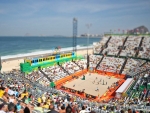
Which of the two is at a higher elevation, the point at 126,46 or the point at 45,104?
the point at 126,46

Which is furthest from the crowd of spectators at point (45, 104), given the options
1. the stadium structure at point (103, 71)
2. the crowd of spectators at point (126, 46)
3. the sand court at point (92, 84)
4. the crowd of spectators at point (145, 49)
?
→ the crowd of spectators at point (126, 46)

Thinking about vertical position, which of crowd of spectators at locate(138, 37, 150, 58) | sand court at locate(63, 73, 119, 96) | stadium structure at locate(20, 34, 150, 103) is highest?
crowd of spectators at locate(138, 37, 150, 58)

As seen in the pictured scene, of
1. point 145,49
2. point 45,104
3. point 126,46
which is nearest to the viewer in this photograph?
point 45,104

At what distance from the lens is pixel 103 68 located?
136 feet

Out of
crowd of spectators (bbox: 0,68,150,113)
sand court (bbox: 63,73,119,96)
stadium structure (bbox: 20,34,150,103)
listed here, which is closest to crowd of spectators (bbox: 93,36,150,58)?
stadium structure (bbox: 20,34,150,103)

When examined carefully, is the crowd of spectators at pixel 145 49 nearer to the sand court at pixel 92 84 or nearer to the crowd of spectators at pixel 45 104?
the sand court at pixel 92 84

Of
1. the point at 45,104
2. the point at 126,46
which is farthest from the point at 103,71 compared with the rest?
the point at 45,104

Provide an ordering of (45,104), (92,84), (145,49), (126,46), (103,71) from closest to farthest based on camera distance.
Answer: (45,104) < (92,84) < (103,71) < (145,49) < (126,46)

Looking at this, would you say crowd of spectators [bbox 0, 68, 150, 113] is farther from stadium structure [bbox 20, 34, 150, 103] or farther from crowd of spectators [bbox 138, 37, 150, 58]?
crowd of spectators [bbox 138, 37, 150, 58]

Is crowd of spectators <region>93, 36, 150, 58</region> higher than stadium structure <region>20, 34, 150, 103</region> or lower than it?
higher

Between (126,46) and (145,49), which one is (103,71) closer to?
(126,46)

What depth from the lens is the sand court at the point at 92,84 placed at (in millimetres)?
29047

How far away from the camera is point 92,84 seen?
3256 centimetres

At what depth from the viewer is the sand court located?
29.0m
